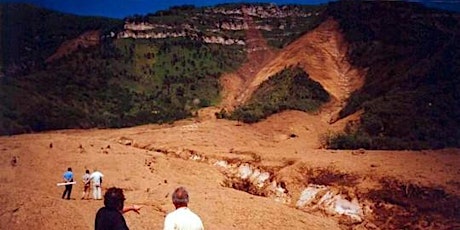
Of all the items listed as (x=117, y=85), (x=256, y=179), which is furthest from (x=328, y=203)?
(x=117, y=85)

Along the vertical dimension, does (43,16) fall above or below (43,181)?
above

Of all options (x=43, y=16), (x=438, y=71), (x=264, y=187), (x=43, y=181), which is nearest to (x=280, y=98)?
(x=438, y=71)

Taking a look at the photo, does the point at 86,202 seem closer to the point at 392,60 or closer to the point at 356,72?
the point at 392,60

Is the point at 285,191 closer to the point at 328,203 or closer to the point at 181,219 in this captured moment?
the point at 328,203

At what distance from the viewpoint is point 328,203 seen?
12.8 meters

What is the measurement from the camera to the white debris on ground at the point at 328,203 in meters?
12.2

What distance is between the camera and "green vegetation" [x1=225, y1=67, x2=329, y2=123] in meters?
26.3

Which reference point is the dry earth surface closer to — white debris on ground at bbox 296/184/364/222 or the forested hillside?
white debris on ground at bbox 296/184/364/222

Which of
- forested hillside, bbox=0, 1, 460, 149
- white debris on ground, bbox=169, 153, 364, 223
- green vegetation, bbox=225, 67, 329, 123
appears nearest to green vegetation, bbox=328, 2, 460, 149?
forested hillside, bbox=0, 1, 460, 149

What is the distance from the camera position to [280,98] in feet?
97.8

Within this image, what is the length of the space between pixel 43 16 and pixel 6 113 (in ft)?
101

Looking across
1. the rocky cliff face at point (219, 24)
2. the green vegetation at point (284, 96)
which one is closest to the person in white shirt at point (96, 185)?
the green vegetation at point (284, 96)

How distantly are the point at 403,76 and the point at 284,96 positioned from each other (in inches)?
283

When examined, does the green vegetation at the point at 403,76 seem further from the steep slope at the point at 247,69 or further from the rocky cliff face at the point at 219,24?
the rocky cliff face at the point at 219,24
